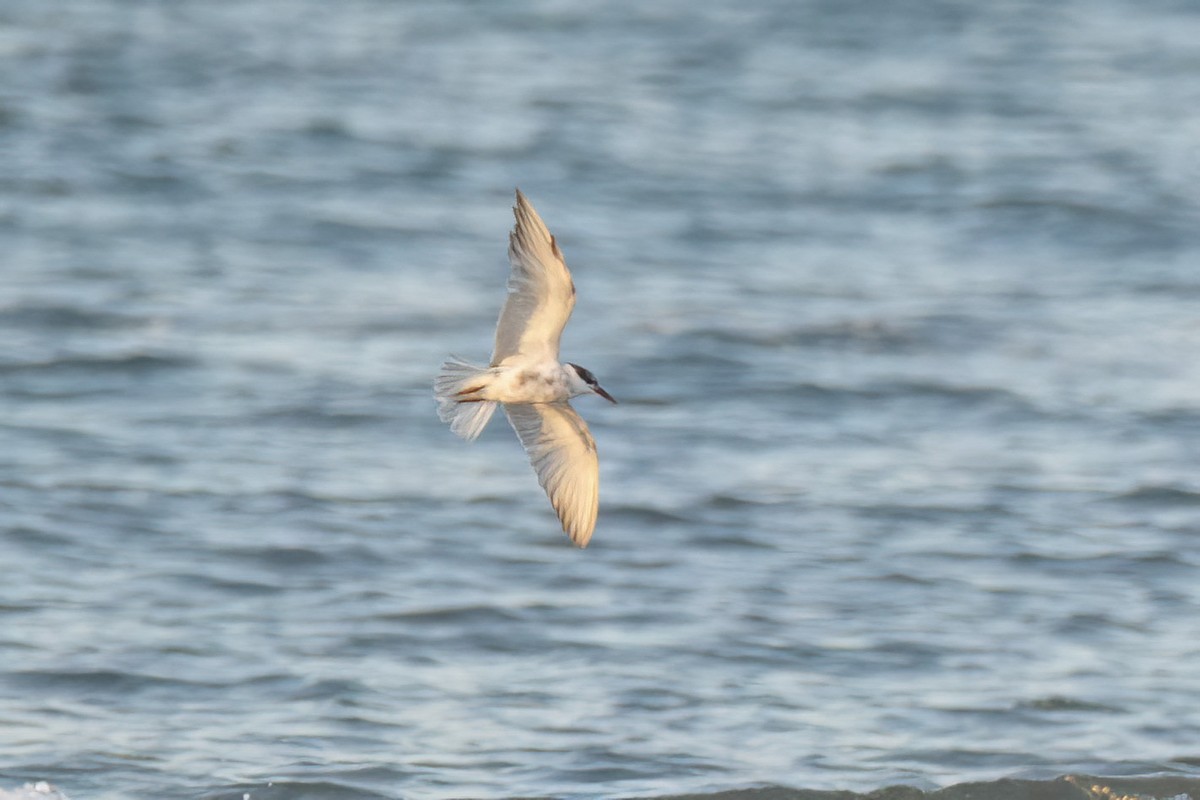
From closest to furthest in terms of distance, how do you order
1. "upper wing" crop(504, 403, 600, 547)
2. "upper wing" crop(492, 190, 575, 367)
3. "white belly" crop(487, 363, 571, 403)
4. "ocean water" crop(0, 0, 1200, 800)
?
"upper wing" crop(492, 190, 575, 367) → "white belly" crop(487, 363, 571, 403) → "upper wing" crop(504, 403, 600, 547) → "ocean water" crop(0, 0, 1200, 800)

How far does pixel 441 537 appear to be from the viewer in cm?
851

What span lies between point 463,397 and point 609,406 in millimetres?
5004

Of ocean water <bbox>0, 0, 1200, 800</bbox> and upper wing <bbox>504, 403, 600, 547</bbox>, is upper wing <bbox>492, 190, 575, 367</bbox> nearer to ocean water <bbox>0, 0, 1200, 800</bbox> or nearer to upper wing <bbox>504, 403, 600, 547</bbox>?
upper wing <bbox>504, 403, 600, 547</bbox>

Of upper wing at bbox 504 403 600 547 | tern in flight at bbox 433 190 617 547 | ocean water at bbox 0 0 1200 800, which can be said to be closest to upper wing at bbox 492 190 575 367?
tern in flight at bbox 433 190 617 547

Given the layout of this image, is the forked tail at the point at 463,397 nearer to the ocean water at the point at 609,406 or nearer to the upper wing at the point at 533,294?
the upper wing at the point at 533,294

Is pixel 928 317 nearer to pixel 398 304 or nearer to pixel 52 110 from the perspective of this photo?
pixel 398 304

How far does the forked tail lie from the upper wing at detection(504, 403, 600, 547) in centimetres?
13

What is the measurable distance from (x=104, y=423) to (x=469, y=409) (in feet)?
15.6

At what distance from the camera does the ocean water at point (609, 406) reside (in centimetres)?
682

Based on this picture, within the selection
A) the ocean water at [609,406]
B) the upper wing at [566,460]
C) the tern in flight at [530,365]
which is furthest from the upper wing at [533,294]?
the ocean water at [609,406]

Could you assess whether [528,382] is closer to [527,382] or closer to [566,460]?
[527,382]

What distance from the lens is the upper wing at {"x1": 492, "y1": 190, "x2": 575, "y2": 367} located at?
4.96 meters

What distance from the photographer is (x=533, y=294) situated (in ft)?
16.7

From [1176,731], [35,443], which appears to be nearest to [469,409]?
[1176,731]
